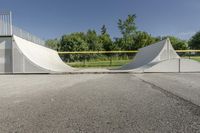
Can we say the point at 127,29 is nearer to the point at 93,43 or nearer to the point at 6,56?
the point at 93,43

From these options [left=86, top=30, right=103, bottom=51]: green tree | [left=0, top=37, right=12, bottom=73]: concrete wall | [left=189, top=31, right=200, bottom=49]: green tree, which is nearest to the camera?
[left=0, top=37, right=12, bottom=73]: concrete wall

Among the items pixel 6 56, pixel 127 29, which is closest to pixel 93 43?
pixel 127 29

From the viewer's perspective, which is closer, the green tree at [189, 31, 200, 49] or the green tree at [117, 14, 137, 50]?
the green tree at [117, 14, 137, 50]

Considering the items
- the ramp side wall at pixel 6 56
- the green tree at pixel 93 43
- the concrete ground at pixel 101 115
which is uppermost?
the green tree at pixel 93 43

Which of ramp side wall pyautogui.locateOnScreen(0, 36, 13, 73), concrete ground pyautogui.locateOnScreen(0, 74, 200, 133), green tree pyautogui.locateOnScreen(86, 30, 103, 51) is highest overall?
green tree pyautogui.locateOnScreen(86, 30, 103, 51)

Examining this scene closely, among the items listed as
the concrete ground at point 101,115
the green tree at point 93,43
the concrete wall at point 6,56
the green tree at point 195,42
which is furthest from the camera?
the green tree at point 195,42

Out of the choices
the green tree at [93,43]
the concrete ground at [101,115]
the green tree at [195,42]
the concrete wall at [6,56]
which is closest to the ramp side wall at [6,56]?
the concrete wall at [6,56]

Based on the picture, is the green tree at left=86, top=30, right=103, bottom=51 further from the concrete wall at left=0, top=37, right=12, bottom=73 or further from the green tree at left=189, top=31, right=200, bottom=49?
the green tree at left=189, top=31, right=200, bottom=49

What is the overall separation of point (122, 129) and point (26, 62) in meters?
11.2

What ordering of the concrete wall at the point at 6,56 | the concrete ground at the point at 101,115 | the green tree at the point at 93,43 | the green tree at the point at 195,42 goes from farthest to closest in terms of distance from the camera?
the green tree at the point at 195,42 → the green tree at the point at 93,43 → the concrete wall at the point at 6,56 → the concrete ground at the point at 101,115

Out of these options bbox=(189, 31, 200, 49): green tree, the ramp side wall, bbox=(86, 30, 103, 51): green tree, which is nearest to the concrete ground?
the ramp side wall

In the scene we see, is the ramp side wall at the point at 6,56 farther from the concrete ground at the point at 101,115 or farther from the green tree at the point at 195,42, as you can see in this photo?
the green tree at the point at 195,42

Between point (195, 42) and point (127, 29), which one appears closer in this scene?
point (127, 29)

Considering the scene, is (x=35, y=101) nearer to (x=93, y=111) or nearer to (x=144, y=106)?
(x=93, y=111)
